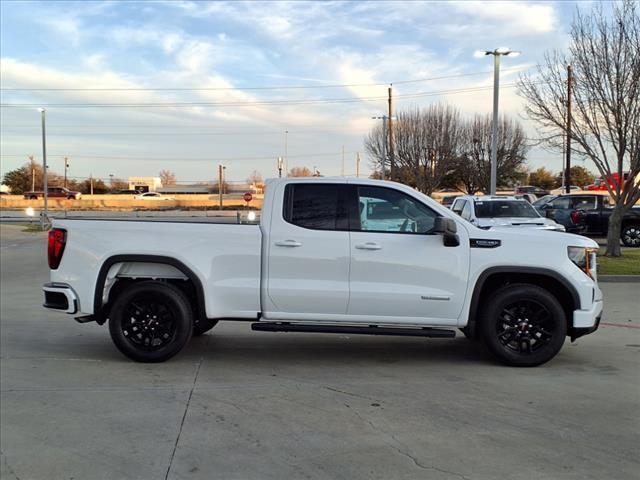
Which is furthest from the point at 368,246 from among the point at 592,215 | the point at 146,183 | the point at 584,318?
the point at 146,183

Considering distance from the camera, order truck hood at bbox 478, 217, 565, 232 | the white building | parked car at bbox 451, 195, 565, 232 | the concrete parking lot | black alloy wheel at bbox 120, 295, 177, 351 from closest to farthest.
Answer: the concrete parking lot → black alloy wheel at bbox 120, 295, 177, 351 → truck hood at bbox 478, 217, 565, 232 → parked car at bbox 451, 195, 565, 232 → the white building

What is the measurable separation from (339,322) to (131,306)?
2188 millimetres

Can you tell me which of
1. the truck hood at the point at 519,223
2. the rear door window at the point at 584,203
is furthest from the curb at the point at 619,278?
the rear door window at the point at 584,203

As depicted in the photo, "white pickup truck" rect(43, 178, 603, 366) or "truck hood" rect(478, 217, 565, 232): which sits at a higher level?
"truck hood" rect(478, 217, 565, 232)

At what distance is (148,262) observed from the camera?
5.96 meters

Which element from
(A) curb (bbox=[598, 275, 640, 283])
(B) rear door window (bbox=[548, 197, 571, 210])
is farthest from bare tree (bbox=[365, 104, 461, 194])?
(A) curb (bbox=[598, 275, 640, 283])

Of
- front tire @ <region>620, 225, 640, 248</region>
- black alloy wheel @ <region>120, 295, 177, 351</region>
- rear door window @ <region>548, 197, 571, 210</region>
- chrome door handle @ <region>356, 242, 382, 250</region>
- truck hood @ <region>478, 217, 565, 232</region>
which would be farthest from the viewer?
rear door window @ <region>548, 197, 571, 210</region>

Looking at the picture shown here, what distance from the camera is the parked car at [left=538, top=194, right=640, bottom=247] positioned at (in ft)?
61.3

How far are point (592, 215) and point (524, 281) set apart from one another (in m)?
16.1

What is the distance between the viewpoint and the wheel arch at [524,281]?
5.79m

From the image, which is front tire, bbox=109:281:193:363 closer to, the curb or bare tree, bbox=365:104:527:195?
the curb

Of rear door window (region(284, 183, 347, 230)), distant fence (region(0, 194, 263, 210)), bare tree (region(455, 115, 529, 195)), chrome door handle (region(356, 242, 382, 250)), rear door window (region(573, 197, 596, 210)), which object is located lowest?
chrome door handle (region(356, 242, 382, 250))

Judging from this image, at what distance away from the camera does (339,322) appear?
589cm

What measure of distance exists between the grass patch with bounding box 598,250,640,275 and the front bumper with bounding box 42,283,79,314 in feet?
34.7
